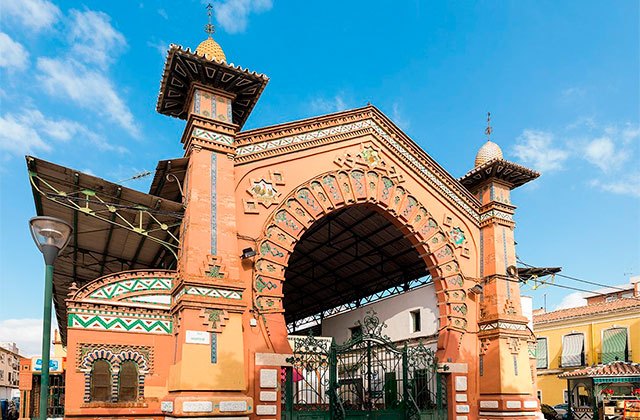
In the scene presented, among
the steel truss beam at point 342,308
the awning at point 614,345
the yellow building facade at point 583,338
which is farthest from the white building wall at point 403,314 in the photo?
the awning at point 614,345

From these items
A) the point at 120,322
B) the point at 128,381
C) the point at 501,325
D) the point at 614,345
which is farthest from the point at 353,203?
the point at 614,345

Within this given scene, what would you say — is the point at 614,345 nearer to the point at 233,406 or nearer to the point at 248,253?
the point at 248,253

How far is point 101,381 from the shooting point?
12.9 m

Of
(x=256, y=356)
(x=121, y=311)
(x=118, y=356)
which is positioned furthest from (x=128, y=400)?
(x=256, y=356)

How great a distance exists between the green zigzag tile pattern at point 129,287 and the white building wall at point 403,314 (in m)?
9.42

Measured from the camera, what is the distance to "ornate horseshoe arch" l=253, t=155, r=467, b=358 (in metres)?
14.6

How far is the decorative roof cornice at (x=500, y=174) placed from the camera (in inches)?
748

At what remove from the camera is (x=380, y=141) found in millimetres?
17781

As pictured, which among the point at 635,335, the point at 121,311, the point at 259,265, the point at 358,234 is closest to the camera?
the point at 121,311

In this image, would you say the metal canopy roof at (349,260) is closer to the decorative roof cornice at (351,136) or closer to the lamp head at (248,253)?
the decorative roof cornice at (351,136)

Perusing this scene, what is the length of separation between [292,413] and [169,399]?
11.8ft

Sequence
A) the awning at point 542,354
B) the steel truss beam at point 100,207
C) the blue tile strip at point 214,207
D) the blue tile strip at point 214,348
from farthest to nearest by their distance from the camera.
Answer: the awning at point 542,354, the blue tile strip at point 214,207, the steel truss beam at point 100,207, the blue tile strip at point 214,348

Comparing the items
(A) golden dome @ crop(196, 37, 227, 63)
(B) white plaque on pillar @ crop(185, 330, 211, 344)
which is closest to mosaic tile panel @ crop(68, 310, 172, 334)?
(B) white plaque on pillar @ crop(185, 330, 211, 344)

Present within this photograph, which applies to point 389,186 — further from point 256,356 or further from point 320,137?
point 256,356
